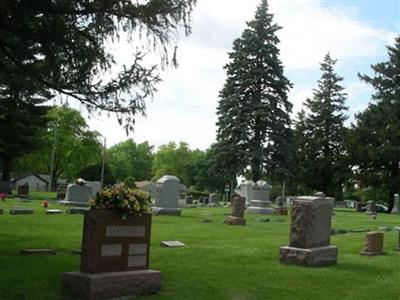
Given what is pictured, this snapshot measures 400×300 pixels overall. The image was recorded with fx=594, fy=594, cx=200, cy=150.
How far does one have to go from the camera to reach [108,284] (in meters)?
7.94

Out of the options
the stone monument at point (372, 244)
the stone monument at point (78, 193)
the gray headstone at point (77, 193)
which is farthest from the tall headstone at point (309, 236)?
the gray headstone at point (77, 193)

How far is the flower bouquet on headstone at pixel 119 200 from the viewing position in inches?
324

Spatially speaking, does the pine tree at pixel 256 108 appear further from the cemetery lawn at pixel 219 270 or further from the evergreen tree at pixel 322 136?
the cemetery lawn at pixel 219 270

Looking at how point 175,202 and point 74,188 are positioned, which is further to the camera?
point 74,188

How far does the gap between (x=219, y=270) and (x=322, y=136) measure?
178 ft

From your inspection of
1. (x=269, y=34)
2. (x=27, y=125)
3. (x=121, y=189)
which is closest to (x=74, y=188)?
(x=27, y=125)

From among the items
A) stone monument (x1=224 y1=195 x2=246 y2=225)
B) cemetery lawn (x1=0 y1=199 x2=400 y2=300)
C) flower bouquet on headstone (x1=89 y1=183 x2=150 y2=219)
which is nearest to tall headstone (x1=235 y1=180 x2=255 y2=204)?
stone monument (x1=224 y1=195 x2=246 y2=225)

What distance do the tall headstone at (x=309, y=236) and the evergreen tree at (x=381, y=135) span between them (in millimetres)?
40962

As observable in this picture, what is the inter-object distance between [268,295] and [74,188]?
22.9 meters

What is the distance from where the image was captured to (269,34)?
52688 mm

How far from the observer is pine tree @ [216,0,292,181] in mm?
49594

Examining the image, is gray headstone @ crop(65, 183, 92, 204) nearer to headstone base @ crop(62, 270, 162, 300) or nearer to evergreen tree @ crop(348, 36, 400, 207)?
headstone base @ crop(62, 270, 162, 300)

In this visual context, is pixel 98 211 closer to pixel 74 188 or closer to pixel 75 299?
pixel 75 299

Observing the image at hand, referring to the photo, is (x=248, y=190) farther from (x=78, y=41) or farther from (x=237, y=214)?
(x=78, y=41)
